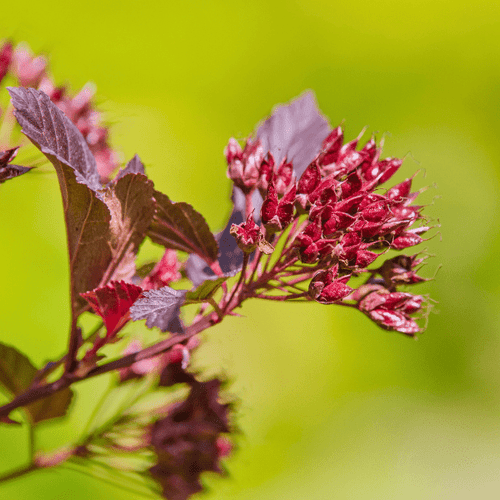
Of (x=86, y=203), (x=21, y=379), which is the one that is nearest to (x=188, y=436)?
(x=21, y=379)

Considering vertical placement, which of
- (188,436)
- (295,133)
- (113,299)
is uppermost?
(295,133)

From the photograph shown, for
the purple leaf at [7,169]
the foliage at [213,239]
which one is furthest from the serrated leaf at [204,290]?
the purple leaf at [7,169]

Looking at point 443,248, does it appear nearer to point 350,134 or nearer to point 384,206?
point 350,134

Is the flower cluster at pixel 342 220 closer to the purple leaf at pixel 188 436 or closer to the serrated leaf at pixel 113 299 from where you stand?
the serrated leaf at pixel 113 299

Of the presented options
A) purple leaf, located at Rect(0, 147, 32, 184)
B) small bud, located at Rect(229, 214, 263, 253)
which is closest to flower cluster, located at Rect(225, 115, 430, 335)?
small bud, located at Rect(229, 214, 263, 253)

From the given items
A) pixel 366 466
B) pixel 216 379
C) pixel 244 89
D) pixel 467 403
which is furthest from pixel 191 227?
pixel 244 89

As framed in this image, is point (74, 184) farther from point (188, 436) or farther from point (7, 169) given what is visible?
point (188, 436)
